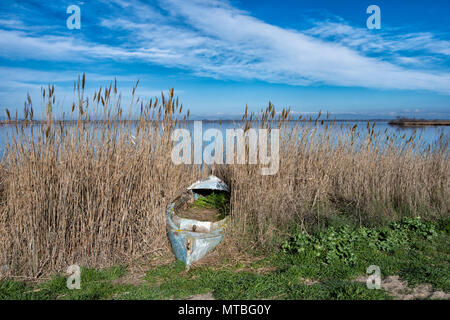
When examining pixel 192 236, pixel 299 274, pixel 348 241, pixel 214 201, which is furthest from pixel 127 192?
pixel 348 241

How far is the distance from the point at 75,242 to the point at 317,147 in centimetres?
451

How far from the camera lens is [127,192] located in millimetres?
4051

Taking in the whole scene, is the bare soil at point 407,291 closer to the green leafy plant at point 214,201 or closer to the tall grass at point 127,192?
the tall grass at point 127,192

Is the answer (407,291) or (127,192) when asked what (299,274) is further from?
(127,192)

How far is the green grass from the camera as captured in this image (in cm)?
308

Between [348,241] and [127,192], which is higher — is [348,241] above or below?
below

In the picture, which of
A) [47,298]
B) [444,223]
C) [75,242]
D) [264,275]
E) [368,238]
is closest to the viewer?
[47,298]

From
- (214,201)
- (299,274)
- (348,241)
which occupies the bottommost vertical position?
(299,274)

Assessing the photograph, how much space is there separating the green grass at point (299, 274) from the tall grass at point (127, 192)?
1.24 feet

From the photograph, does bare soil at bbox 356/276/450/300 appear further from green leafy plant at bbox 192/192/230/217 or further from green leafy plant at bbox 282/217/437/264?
green leafy plant at bbox 192/192/230/217

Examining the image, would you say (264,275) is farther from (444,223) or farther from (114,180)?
(444,223)

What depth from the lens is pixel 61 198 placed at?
365 centimetres

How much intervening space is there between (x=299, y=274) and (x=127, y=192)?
2375 mm

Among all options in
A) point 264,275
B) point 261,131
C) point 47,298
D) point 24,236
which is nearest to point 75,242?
point 24,236
